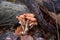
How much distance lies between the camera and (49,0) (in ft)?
3.54

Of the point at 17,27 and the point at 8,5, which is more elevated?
the point at 8,5

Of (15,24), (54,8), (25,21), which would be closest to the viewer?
(54,8)

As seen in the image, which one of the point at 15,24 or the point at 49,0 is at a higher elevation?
the point at 49,0

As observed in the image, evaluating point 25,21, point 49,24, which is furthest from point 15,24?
point 49,24

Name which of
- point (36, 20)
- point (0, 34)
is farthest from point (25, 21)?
point (0, 34)

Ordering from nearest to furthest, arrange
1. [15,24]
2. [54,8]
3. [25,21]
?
[54,8] → [25,21] → [15,24]

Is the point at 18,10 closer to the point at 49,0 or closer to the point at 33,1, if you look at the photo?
the point at 33,1

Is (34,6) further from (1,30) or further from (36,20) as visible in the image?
(1,30)

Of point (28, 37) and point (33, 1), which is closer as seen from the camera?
point (28, 37)

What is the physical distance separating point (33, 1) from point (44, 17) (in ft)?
0.50

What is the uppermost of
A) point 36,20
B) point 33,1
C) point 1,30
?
point 33,1

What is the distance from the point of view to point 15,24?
1.26 meters

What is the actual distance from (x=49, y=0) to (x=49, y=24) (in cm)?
15

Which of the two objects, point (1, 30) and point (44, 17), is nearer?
point (44, 17)
